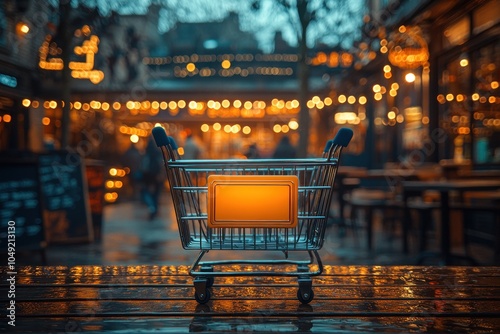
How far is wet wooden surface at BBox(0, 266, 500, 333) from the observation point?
239cm

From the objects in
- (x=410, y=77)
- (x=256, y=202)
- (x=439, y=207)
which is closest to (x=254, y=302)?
(x=256, y=202)

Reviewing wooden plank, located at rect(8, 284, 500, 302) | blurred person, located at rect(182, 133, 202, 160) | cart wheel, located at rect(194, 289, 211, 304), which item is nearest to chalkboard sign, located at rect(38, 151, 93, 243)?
wooden plank, located at rect(8, 284, 500, 302)

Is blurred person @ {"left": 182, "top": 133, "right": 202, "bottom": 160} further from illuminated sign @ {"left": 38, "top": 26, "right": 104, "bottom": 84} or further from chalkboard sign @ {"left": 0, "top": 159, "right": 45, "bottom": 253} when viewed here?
chalkboard sign @ {"left": 0, "top": 159, "right": 45, "bottom": 253}

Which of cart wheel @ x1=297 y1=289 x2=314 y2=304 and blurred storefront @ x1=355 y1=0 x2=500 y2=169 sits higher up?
blurred storefront @ x1=355 y1=0 x2=500 y2=169

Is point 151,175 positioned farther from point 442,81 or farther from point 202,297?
point 202,297

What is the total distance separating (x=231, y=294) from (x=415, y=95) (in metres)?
A: 12.7

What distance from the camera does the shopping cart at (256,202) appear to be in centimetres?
272

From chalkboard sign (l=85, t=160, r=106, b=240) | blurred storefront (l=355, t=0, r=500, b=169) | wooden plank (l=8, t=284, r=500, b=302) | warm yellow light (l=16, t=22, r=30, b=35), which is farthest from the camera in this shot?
blurred storefront (l=355, t=0, r=500, b=169)

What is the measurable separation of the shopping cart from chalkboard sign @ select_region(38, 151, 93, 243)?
581cm

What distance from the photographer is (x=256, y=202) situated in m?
2.77

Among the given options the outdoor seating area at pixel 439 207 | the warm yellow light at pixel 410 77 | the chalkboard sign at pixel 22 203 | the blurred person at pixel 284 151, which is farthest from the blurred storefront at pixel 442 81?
the chalkboard sign at pixel 22 203

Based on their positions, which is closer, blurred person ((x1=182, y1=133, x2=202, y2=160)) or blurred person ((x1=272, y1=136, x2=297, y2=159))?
blurred person ((x1=272, y1=136, x2=297, y2=159))

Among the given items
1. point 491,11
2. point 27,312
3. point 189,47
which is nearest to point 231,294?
point 27,312

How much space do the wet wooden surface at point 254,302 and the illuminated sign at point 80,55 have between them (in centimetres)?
762
